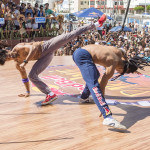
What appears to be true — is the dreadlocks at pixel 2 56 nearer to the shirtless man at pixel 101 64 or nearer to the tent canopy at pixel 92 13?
the shirtless man at pixel 101 64

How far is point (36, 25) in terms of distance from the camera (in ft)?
40.4

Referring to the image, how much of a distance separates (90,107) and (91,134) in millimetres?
1130

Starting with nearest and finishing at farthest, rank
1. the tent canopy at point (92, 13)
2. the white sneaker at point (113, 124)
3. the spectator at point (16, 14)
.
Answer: the white sneaker at point (113, 124) → the spectator at point (16, 14) → the tent canopy at point (92, 13)

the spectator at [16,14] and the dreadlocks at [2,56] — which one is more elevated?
the spectator at [16,14]

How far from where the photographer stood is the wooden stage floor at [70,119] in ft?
10.9

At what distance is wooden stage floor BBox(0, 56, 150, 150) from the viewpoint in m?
3.32

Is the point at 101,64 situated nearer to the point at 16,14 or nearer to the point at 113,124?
the point at 113,124

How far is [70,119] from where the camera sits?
13.5 ft

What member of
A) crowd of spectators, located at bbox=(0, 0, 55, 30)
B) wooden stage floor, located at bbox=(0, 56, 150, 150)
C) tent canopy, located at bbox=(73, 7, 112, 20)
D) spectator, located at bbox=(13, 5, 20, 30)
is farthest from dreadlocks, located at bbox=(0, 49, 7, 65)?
tent canopy, located at bbox=(73, 7, 112, 20)

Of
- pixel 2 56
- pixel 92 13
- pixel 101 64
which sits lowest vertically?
pixel 101 64

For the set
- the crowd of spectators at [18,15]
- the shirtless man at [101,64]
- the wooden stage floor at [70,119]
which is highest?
the crowd of spectators at [18,15]

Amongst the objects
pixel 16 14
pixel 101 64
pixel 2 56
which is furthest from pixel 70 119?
pixel 16 14

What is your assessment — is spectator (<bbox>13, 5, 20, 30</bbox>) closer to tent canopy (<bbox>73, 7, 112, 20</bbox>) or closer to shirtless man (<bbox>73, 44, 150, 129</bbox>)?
tent canopy (<bbox>73, 7, 112, 20</bbox>)

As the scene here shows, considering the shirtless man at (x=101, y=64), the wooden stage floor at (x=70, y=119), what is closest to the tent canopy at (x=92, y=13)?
the wooden stage floor at (x=70, y=119)
